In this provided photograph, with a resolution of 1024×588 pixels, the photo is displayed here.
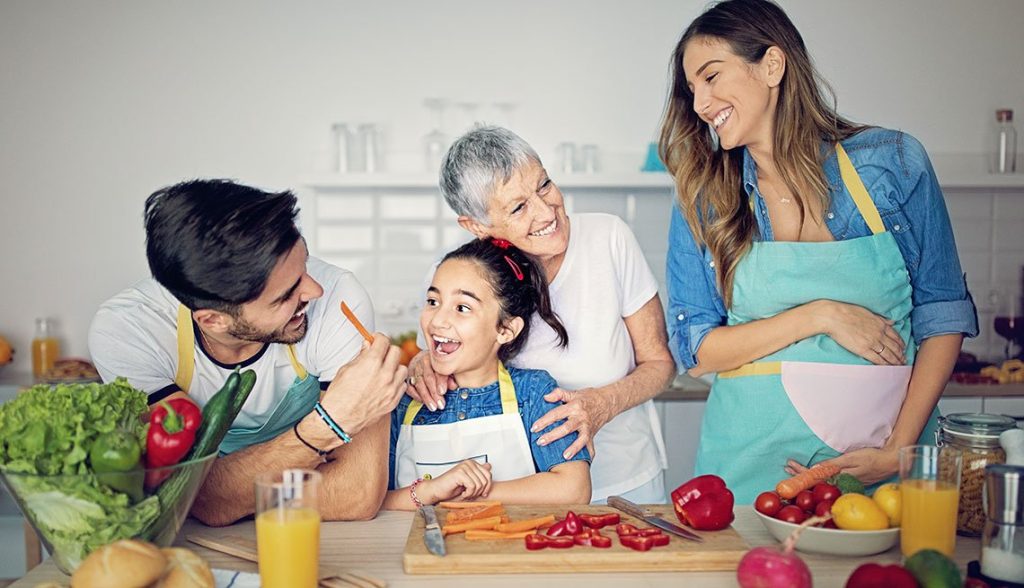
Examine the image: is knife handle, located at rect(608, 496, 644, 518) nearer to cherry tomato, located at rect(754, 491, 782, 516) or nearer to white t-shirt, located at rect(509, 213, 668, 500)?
cherry tomato, located at rect(754, 491, 782, 516)

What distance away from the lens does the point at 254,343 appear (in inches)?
77.3

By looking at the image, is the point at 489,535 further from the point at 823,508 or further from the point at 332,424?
the point at 823,508

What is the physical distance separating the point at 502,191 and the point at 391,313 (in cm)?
198

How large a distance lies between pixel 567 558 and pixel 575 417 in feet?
1.89

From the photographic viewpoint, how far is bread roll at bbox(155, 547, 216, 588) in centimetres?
126

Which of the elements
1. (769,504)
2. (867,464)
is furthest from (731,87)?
(769,504)

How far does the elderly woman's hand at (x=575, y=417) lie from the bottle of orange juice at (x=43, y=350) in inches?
104

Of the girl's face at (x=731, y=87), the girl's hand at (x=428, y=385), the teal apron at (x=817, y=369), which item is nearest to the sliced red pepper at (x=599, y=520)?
the girl's hand at (x=428, y=385)

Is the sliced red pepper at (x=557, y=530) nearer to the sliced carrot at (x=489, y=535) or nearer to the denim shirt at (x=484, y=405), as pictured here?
the sliced carrot at (x=489, y=535)

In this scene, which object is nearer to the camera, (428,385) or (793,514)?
(793,514)

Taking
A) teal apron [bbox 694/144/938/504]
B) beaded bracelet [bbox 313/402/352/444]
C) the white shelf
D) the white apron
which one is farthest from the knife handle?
the white shelf

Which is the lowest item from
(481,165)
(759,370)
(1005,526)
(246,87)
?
(1005,526)

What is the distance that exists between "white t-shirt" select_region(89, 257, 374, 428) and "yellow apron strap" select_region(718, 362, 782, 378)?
2.72 ft

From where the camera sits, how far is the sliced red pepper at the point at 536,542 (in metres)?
1.45
